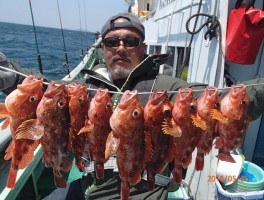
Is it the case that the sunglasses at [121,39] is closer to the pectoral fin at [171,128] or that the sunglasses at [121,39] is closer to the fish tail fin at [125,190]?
the pectoral fin at [171,128]

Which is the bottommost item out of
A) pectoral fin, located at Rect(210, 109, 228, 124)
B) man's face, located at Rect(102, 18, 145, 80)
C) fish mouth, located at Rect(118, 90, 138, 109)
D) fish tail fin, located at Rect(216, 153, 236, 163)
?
fish tail fin, located at Rect(216, 153, 236, 163)

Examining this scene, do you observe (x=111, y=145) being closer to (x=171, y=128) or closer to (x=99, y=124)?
(x=99, y=124)

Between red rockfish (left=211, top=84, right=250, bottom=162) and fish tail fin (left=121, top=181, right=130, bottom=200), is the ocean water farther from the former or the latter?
red rockfish (left=211, top=84, right=250, bottom=162)

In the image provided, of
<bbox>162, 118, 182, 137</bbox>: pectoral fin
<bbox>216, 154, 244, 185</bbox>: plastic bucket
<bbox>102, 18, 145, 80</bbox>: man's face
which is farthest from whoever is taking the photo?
<bbox>216, 154, 244, 185</bbox>: plastic bucket

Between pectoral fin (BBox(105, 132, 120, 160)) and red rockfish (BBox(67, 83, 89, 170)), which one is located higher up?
red rockfish (BBox(67, 83, 89, 170))

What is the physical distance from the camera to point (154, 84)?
356 cm

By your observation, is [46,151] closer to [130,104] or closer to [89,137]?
[89,137]

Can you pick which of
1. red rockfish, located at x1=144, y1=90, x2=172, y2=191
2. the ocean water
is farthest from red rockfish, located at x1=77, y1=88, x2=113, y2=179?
the ocean water

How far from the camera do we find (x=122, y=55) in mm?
3664

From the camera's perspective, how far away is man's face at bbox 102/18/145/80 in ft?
12.0

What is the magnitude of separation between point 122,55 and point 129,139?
149 centimetres

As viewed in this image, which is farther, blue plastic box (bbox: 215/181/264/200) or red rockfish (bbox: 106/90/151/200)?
blue plastic box (bbox: 215/181/264/200)

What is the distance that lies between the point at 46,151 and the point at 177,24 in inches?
205

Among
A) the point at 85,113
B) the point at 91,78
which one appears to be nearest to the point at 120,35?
the point at 91,78
